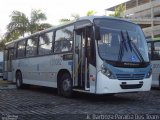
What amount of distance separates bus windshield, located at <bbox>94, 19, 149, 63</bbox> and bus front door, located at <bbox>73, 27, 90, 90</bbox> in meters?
0.72

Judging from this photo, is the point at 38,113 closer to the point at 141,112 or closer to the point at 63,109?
the point at 63,109

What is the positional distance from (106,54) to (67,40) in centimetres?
253

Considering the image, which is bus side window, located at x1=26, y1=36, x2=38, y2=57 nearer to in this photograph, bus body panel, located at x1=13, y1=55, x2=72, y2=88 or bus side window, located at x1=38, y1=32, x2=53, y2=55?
bus body panel, located at x1=13, y1=55, x2=72, y2=88

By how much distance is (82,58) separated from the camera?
12.8 m

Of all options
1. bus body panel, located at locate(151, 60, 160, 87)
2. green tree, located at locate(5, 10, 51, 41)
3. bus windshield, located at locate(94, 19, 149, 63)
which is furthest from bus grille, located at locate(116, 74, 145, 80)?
green tree, located at locate(5, 10, 51, 41)

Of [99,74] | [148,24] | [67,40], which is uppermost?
[148,24]

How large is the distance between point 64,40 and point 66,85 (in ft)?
5.80

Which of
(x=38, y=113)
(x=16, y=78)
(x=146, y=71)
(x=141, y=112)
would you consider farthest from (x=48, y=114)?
(x=16, y=78)

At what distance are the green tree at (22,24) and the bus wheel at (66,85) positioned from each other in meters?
29.9

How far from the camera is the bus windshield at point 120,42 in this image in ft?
39.3

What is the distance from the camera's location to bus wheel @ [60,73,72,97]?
45.0 ft

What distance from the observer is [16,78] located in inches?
805

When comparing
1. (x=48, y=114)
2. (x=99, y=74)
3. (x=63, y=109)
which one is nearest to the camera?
(x=48, y=114)

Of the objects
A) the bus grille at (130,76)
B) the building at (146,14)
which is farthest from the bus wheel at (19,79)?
the building at (146,14)
